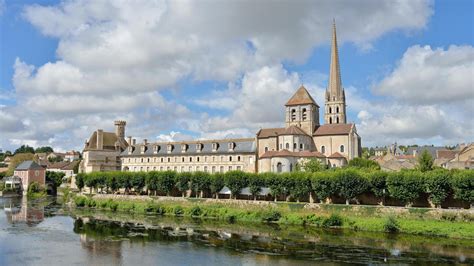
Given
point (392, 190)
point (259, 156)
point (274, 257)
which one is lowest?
point (274, 257)

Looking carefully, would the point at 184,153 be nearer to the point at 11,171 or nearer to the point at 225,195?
the point at 225,195

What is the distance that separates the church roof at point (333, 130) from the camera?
5714cm

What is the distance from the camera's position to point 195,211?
43344 mm

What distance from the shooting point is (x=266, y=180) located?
4309 cm

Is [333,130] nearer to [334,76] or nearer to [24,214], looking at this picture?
[334,76]

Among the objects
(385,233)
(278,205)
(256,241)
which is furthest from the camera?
(278,205)

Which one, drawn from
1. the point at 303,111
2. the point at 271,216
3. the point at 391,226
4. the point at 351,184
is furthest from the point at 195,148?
the point at 391,226

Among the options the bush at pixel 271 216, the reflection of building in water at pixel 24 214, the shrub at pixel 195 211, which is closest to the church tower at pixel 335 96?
the shrub at pixel 195 211

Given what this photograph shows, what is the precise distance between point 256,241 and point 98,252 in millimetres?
9786

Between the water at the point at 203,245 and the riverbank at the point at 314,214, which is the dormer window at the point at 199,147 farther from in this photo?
the water at the point at 203,245

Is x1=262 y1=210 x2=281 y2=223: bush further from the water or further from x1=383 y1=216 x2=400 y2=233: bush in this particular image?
x1=383 y1=216 x2=400 y2=233: bush

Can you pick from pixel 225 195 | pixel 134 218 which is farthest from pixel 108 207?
pixel 225 195

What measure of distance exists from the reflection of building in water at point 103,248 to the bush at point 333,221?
52.6 ft

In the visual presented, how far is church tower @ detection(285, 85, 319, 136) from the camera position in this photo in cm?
5956
